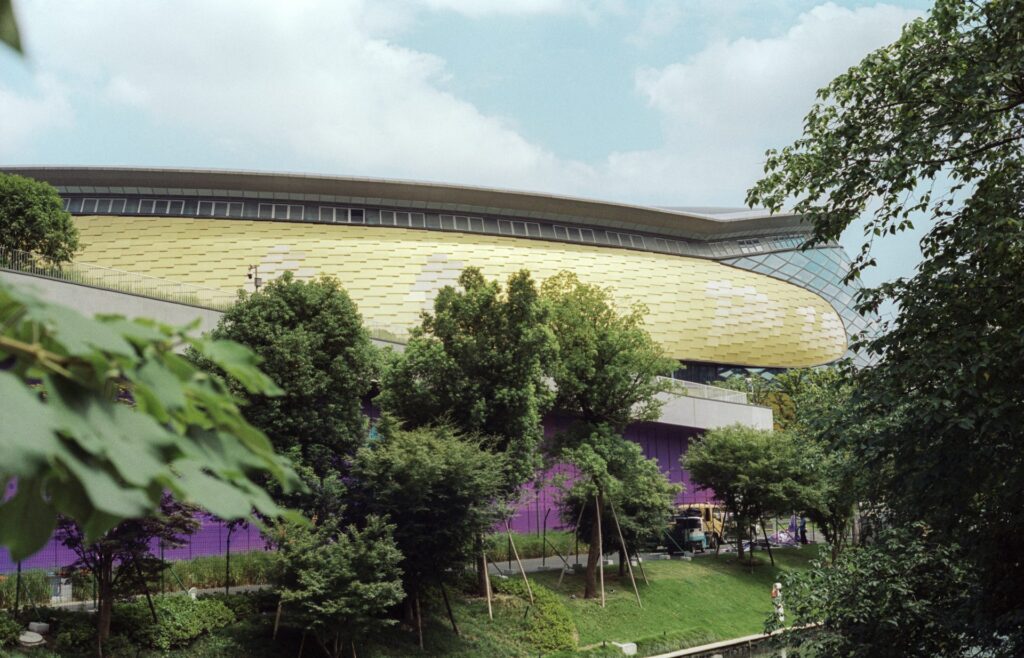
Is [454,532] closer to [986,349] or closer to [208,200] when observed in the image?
[986,349]

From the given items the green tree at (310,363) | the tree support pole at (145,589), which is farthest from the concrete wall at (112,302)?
the tree support pole at (145,589)

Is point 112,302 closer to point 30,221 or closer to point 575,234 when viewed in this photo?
point 30,221

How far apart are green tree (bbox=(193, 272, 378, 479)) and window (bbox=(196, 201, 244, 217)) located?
104 ft

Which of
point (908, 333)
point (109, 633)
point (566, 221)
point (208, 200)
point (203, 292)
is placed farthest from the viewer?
point (566, 221)

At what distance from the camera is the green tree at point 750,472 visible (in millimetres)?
37156

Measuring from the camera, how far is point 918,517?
36.4ft

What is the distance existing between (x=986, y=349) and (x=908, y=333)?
3.72ft

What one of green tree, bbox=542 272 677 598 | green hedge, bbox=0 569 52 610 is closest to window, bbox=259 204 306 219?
green tree, bbox=542 272 677 598

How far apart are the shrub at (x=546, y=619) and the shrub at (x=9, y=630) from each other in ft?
41.1

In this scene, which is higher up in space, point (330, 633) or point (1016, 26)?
point (1016, 26)

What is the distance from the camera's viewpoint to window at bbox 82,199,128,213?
174 feet

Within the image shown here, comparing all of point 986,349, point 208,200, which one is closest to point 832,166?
point 986,349

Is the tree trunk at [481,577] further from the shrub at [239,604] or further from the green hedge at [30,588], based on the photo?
the green hedge at [30,588]

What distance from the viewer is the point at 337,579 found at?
1947cm
